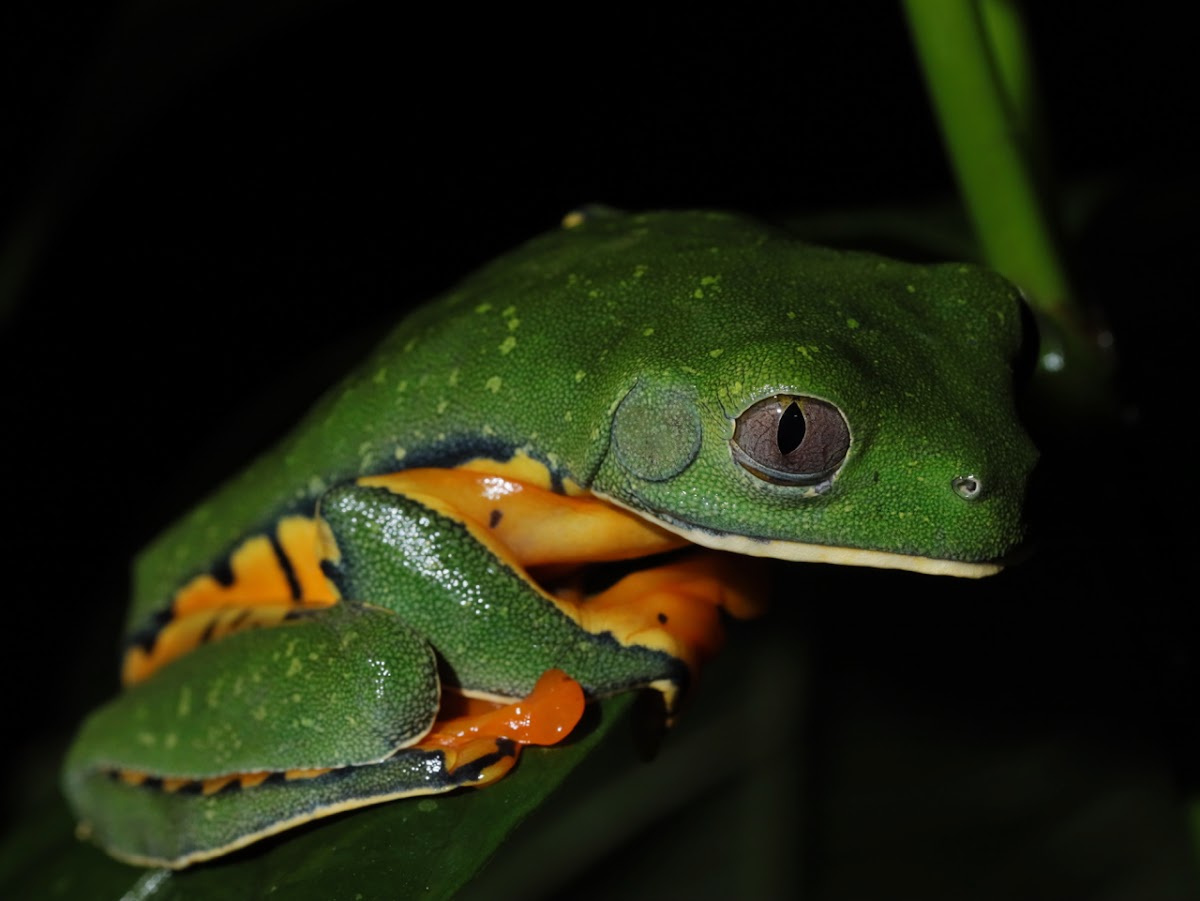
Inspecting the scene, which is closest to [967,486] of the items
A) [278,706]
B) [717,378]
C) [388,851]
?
[717,378]

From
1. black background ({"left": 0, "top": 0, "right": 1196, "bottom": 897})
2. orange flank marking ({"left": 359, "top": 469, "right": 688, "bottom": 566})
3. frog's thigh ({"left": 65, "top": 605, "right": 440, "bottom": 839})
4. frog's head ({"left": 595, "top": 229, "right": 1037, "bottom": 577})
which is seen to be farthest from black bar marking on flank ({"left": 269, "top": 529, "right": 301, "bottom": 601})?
black background ({"left": 0, "top": 0, "right": 1196, "bottom": 897})

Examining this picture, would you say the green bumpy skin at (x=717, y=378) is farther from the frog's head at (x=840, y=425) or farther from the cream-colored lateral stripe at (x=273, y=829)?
the cream-colored lateral stripe at (x=273, y=829)

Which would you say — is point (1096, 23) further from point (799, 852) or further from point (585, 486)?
point (585, 486)

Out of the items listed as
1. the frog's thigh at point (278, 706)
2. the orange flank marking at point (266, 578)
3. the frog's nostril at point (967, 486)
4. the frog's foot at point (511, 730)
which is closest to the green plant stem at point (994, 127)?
the frog's nostril at point (967, 486)

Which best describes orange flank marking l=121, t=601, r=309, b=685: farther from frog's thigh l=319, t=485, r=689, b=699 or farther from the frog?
frog's thigh l=319, t=485, r=689, b=699

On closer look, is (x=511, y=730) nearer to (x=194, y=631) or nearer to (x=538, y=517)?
(x=538, y=517)
